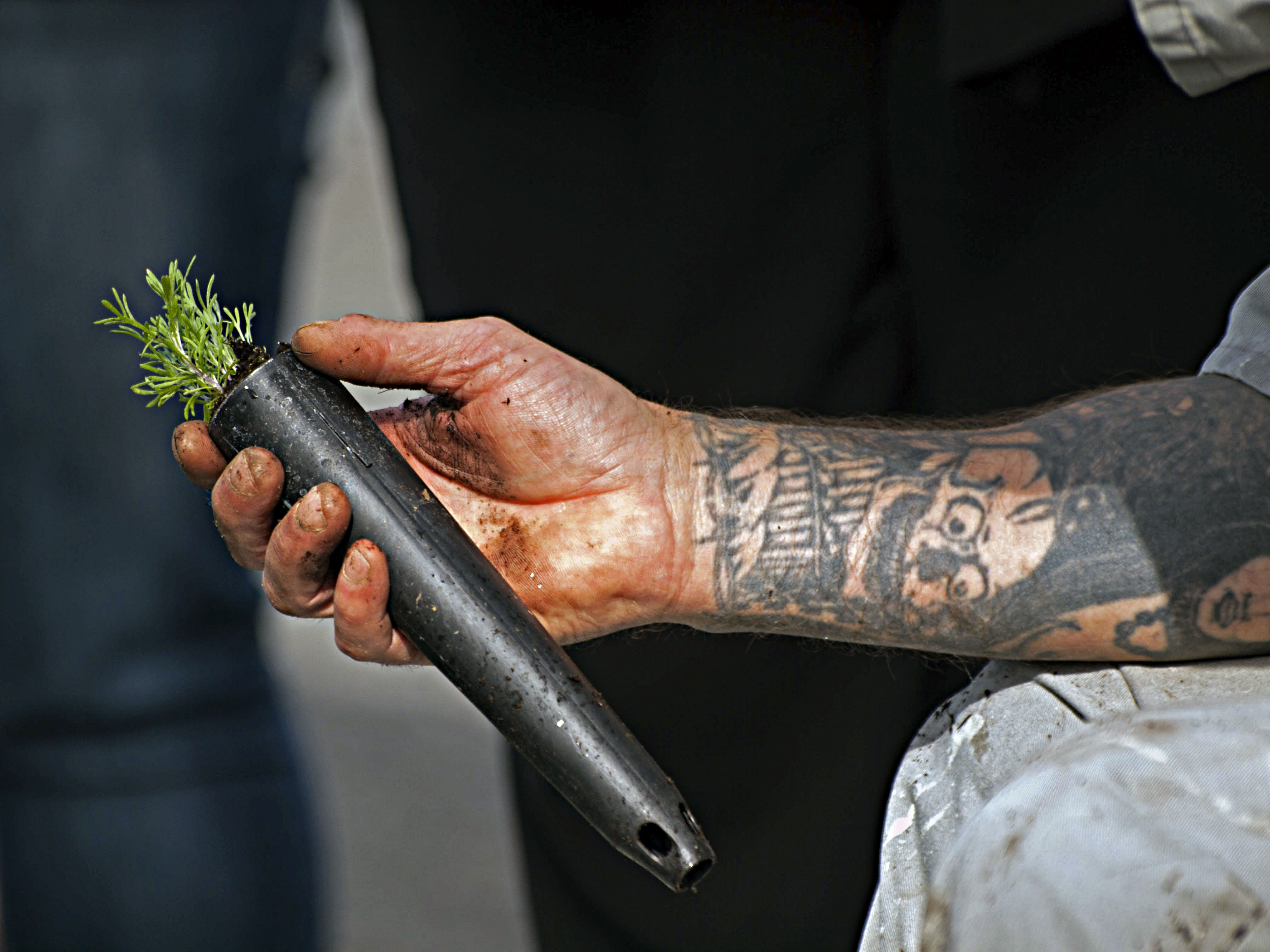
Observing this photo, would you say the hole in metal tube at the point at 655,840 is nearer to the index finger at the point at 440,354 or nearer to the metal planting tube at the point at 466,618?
the metal planting tube at the point at 466,618

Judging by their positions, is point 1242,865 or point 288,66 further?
point 288,66

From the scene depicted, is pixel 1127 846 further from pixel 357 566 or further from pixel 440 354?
pixel 440 354

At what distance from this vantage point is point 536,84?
211 centimetres

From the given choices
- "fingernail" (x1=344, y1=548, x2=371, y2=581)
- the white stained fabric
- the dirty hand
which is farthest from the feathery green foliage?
the white stained fabric

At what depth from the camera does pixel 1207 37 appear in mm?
1244

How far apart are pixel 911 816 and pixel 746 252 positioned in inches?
52.9

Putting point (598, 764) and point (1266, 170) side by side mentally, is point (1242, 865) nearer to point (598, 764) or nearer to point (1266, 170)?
point (598, 764)

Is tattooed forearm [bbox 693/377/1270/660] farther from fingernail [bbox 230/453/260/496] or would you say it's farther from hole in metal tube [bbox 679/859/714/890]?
fingernail [bbox 230/453/260/496]

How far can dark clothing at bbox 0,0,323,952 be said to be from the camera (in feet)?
6.28

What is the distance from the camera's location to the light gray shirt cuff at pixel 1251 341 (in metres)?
1.22

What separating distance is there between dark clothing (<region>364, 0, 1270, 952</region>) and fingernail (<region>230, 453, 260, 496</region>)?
1173 millimetres

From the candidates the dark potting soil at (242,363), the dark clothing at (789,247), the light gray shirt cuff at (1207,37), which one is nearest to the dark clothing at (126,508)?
the dark clothing at (789,247)

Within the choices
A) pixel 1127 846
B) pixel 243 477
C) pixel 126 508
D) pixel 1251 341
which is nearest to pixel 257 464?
pixel 243 477

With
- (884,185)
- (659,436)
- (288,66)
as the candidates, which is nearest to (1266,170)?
(884,185)
